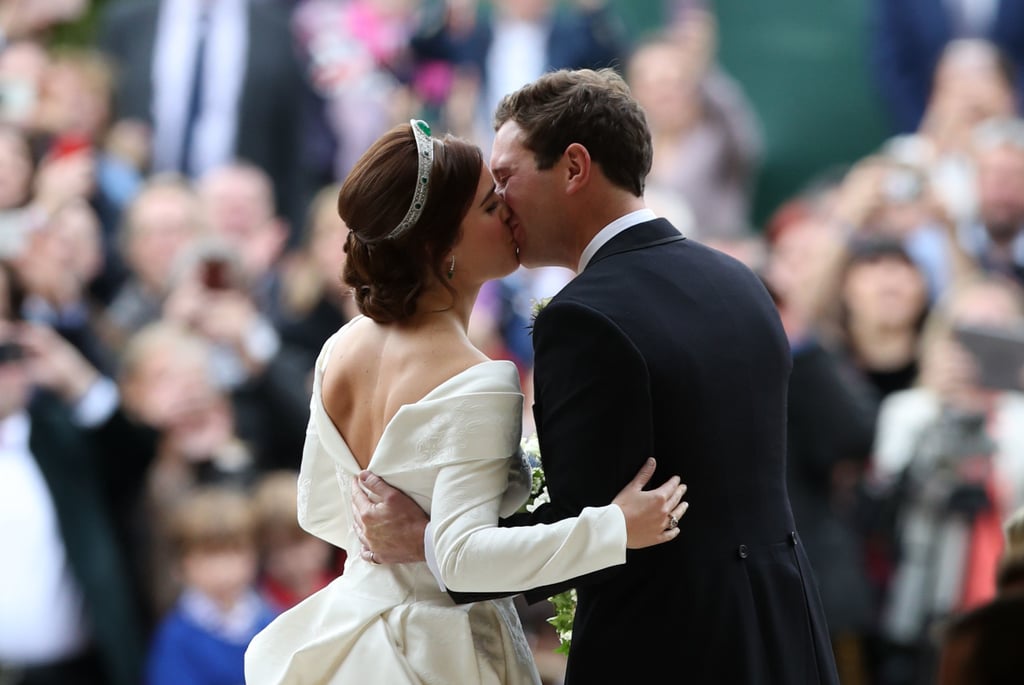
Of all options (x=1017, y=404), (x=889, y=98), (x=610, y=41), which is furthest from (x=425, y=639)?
(x=889, y=98)

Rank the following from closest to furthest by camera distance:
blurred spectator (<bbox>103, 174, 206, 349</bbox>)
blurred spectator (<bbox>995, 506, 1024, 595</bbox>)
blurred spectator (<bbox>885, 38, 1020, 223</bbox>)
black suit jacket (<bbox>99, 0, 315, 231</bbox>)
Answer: blurred spectator (<bbox>995, 506, 1024, 595</bbox>)
blurred spectator (<bbox>103, 174, 206, 349</bbox>)
blurred spectator (<bbox>885, 38, 1020, 223</bbox>)
black suit jacket (<bbox>99, 0, 315, 231</bbox>)

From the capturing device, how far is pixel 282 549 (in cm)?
636

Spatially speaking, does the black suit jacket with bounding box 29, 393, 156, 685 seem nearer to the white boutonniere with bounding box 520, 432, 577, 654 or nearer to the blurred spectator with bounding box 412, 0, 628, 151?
the white boutonniere with bounding box 520, 432, 577, 654

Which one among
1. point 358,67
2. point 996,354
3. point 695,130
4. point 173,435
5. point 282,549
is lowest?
point 282,549

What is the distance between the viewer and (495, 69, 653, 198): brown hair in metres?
3.37

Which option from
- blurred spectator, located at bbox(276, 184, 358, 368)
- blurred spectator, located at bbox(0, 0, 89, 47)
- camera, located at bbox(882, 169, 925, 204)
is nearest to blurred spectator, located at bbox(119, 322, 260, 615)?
blurred spectator, located at bbox(276, 184, 358, 368)

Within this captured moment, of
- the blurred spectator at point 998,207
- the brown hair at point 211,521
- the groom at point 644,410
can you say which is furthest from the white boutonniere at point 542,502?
the blurred spectator at point 998,207

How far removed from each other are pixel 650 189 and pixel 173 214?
260cm

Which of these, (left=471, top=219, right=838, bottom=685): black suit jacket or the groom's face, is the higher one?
the groom's face

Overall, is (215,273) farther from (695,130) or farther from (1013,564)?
(1013,564)

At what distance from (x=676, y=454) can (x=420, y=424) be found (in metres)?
0.53

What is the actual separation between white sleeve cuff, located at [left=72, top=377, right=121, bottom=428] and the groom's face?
3.25 m

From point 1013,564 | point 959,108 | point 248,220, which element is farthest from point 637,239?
point 959,108

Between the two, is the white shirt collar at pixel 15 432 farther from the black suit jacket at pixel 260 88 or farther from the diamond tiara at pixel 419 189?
the diamond tiara at pixel 419 189
